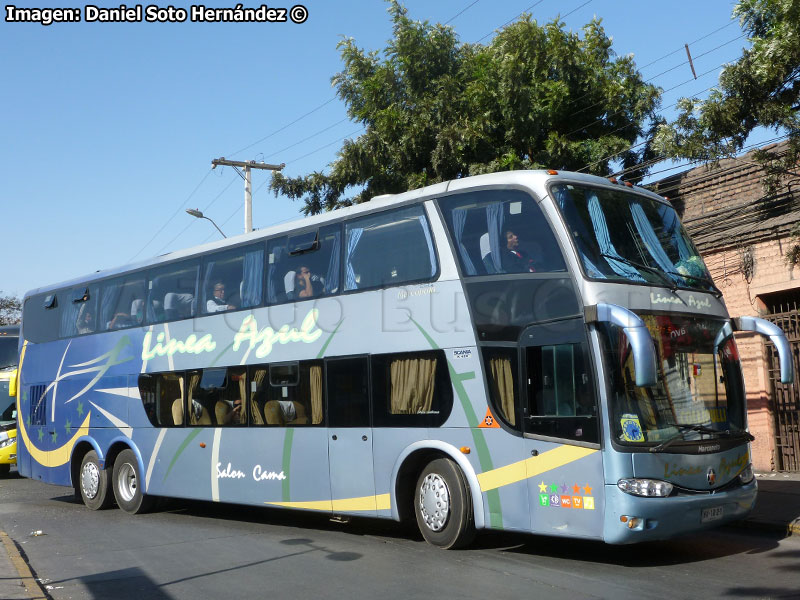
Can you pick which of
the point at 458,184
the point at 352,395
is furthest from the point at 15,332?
the point at 458,184

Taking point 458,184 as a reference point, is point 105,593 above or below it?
below

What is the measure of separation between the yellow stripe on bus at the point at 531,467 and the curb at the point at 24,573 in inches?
164

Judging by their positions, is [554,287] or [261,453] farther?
[261,453]

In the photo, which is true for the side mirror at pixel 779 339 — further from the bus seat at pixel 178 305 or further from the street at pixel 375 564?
the bus seat at pixel 178 305

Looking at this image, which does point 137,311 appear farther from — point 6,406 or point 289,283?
point 6,406

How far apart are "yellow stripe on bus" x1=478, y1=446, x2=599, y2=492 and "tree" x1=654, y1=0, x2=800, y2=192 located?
672 centimetres

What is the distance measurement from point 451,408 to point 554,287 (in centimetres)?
179

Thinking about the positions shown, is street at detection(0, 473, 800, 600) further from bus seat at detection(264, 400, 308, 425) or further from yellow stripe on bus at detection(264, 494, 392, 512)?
bus seat at detection(264, 400, 308, 425)

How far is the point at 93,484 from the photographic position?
1486 cm

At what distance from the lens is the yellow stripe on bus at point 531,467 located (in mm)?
8016

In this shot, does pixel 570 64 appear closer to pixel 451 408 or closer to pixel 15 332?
pixel 451 408

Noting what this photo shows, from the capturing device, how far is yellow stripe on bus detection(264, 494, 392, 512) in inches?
387

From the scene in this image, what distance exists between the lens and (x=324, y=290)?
1084cm

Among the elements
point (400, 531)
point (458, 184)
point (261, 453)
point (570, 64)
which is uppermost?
point (570, 64)
